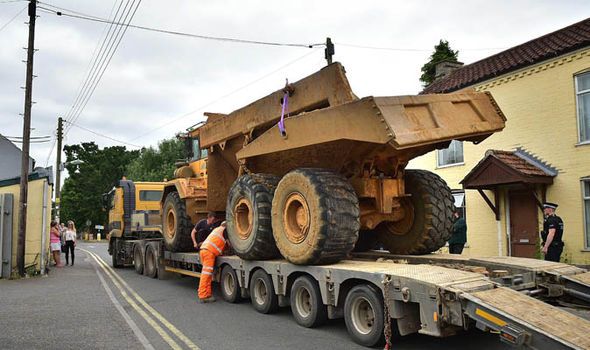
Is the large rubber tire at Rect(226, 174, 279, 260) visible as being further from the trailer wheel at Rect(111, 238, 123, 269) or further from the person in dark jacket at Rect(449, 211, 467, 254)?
the trailer wheel at Rect(111, 238, 123, 269)

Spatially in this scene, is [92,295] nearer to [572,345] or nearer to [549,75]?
[572,345]

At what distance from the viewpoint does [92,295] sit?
10844 mm

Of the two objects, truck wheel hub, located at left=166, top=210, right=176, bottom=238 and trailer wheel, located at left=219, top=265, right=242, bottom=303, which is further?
truck wheel hub, located at left=166, top=210, right=176, bottom=238

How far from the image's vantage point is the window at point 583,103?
13.3 metres

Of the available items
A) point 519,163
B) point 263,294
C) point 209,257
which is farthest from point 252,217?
point 519,163

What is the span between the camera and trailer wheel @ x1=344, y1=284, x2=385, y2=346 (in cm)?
586

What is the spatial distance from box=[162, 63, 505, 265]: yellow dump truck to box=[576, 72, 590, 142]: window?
7.06 metres

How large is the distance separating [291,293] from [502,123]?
12.5 feet

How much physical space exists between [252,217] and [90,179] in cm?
5894

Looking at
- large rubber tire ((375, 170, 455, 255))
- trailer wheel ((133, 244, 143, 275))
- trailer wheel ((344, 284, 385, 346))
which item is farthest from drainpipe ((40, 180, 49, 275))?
trailer wheel ((344, 284, 385, 346))

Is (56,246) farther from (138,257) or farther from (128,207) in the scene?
(138,257)

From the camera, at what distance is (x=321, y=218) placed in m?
6.89

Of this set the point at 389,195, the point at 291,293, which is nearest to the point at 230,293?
the point at 291,293

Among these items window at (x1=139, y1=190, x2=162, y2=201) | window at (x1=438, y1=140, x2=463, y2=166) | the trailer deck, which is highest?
window at (x1=438, y1=140, x2=463, y2=166)
